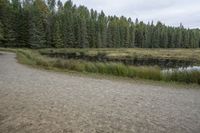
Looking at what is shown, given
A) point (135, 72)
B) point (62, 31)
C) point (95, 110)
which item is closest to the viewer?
point (95, 110)

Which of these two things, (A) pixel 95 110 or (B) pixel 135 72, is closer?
(A) pixel 95 110

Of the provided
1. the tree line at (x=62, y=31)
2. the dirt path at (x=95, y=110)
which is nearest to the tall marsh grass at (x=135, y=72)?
the dirt path at (x=95, y=110)

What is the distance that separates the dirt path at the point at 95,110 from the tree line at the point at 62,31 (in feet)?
123

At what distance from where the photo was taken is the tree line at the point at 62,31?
197ft

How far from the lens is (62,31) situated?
223 ft

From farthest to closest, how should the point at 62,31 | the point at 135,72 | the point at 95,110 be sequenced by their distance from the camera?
the point at 62,31
the point at 135,72
the point at 95,110

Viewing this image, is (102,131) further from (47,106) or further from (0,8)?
(0,8)

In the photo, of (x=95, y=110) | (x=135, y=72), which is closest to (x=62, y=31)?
(x=135, y=72)

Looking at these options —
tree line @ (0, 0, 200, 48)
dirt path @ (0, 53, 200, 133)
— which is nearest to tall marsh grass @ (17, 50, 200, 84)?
dirt path @ (0, 53, 200, 133)

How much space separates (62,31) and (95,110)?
2441 inches

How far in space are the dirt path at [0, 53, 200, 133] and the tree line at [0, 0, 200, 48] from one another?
123ft

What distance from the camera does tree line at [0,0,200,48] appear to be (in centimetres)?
6019

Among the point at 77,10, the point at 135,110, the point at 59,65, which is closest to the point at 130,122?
the point at 135,110

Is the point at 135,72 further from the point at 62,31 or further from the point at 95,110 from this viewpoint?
the point at 62,31
